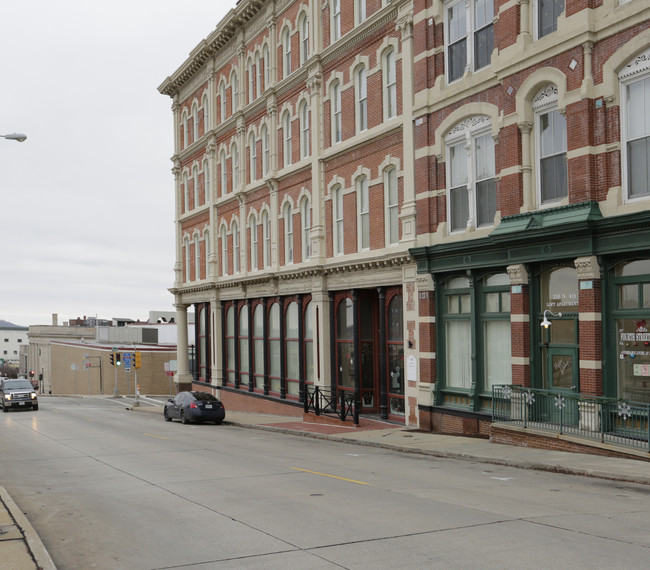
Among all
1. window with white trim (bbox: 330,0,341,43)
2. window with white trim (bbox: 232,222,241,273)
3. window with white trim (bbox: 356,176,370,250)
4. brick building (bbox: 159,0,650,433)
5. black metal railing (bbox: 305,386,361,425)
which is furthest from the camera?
window with white trim (bbox: 232,222,241,273)

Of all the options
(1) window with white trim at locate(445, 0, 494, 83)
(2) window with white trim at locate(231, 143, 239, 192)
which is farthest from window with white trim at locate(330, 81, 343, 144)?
(2) window with white trim at locate(231, 143, 239, 192)

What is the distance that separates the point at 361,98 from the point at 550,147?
1049cm

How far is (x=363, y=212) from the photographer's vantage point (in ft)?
94.8

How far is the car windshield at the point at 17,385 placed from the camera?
43.8 meters

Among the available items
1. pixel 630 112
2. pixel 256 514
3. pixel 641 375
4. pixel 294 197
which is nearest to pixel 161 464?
pixel 256 514

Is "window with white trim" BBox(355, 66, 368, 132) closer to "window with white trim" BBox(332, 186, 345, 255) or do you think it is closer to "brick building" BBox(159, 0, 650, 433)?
"brick building" BBox(159, 0, 650, 433)

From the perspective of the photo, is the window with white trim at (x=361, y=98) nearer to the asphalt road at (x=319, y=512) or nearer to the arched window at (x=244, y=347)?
the asphalt road at (x=319, y=512)

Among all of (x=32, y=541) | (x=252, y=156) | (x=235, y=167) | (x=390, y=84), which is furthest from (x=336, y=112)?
(x=32, y=541)

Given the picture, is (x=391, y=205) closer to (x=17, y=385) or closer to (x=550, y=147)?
(x=550, y=147)

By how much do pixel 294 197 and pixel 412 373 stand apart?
12.0m

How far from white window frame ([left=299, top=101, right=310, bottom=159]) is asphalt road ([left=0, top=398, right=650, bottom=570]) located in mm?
16679

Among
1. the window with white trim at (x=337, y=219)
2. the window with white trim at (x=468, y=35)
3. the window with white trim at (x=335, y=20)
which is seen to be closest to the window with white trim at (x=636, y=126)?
the window with white trim at (x=468, y=35)

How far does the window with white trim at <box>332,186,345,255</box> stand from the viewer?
1204 inches

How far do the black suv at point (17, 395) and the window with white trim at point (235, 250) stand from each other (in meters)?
13.3
